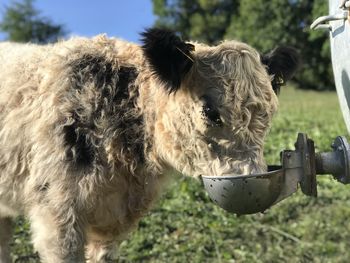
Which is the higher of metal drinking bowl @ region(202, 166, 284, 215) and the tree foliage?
the tree foliage

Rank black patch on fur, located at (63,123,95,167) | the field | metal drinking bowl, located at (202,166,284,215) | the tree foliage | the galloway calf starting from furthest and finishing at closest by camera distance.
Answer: the tree foliage → the field → black patch on fur, located at (63,123,95,167) → the galloway calf → metal drinking bowl, located at (202,166,284,215)

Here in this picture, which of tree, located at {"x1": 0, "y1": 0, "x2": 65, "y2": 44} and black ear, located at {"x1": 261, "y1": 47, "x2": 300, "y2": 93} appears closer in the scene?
black ear, located at {"x1": 261, "y1": 47, "x2": 300, "y2": 93}

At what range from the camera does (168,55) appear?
3.34 meters

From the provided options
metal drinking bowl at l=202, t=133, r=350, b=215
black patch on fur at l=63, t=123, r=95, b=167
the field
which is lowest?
the field

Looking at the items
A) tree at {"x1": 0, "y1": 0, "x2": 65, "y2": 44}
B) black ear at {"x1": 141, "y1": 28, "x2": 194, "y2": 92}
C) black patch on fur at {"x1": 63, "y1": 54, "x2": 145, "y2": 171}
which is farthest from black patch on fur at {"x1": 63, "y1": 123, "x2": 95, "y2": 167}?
tree at {"x1": 0, "y1": 0, "x2": 65, "y2": 44}

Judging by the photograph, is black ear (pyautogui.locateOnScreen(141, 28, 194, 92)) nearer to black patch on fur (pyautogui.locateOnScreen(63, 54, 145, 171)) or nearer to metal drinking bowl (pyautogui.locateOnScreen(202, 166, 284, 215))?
black patch on fur (pyautogui.locateOnScreen(63, 54, 145, 171))

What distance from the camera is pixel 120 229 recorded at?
4082 mm

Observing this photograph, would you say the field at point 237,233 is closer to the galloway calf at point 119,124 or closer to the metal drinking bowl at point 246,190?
the galloway calf at point 119,124

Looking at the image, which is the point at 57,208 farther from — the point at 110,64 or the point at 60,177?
the point at 110,64

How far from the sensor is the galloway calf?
325cm

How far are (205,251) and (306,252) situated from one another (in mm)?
964

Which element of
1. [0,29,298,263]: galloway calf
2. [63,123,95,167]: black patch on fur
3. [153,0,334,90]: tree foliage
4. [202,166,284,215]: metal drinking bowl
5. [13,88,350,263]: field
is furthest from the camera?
[153,0,334,90]: tree foliage

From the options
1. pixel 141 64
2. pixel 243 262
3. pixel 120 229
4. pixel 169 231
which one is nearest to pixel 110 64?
pixel 141 64

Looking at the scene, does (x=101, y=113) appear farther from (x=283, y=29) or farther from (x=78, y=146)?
(x=283, y=29)
